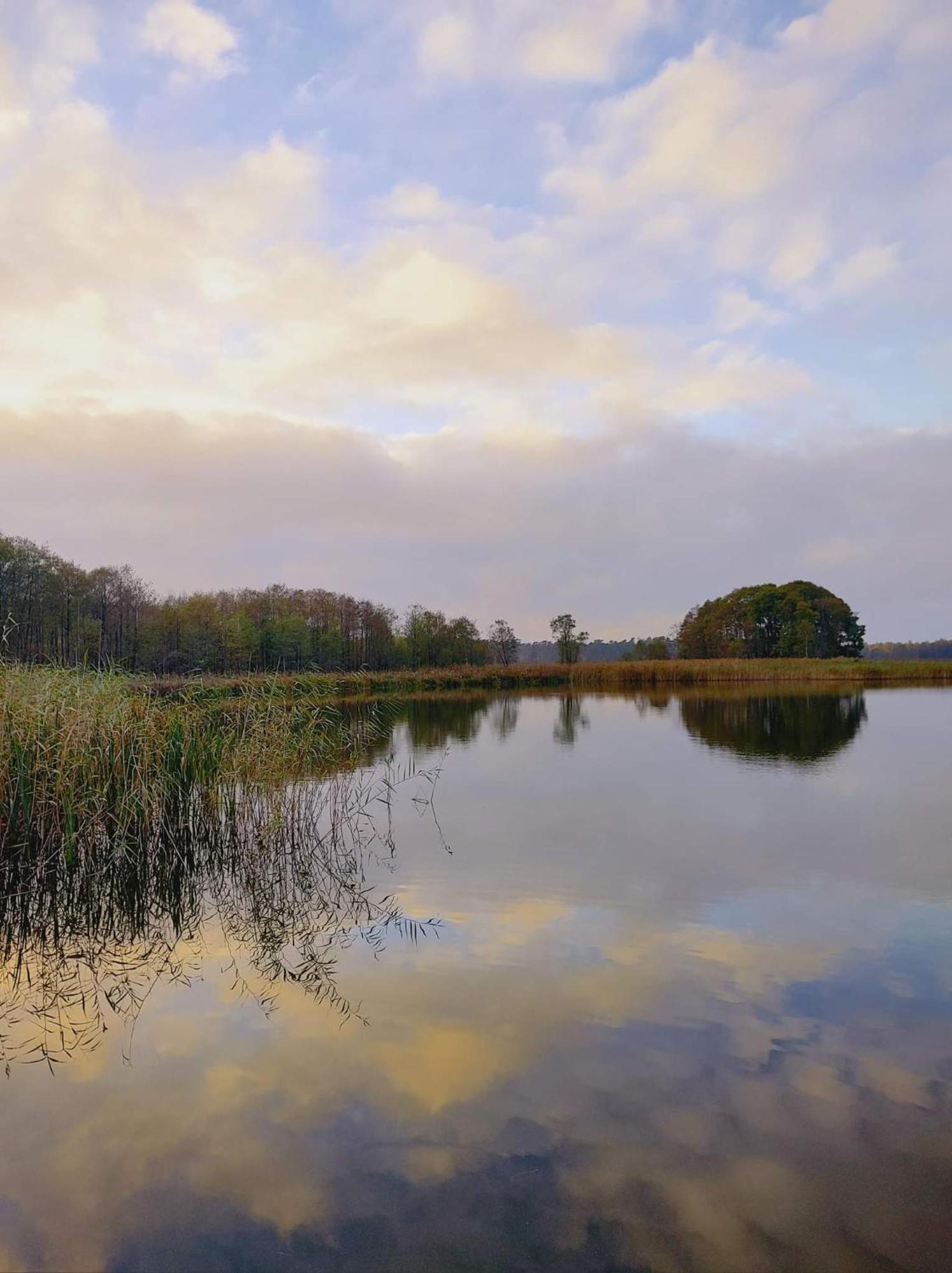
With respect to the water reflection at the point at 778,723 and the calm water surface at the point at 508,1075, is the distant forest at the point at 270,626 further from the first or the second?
the calm water surface at the point at 508,1075

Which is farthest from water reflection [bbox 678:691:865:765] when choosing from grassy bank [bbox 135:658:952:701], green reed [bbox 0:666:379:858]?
grassy bank [bbox 135:658:952:701]

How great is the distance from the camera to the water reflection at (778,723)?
584 inches

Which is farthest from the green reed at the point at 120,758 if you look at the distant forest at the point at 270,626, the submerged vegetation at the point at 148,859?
the distant forest at the point at 270,626

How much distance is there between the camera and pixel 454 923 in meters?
5.65

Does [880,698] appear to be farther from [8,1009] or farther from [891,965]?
[8,1009]

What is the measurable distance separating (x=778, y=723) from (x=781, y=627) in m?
42.3

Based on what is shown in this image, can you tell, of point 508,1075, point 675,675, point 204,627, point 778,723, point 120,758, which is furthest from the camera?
point 204,627

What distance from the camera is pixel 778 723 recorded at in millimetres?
20234

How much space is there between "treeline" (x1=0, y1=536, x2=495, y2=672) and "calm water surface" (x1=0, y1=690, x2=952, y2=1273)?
15.2 metres

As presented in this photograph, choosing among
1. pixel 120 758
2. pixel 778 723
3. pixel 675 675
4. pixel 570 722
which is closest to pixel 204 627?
pixel 675 675

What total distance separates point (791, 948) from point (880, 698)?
88.5 feet

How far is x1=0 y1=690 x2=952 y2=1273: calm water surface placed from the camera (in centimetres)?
247

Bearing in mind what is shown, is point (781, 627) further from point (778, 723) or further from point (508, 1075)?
point (508, 1075)

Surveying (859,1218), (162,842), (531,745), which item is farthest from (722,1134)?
(531,745)
